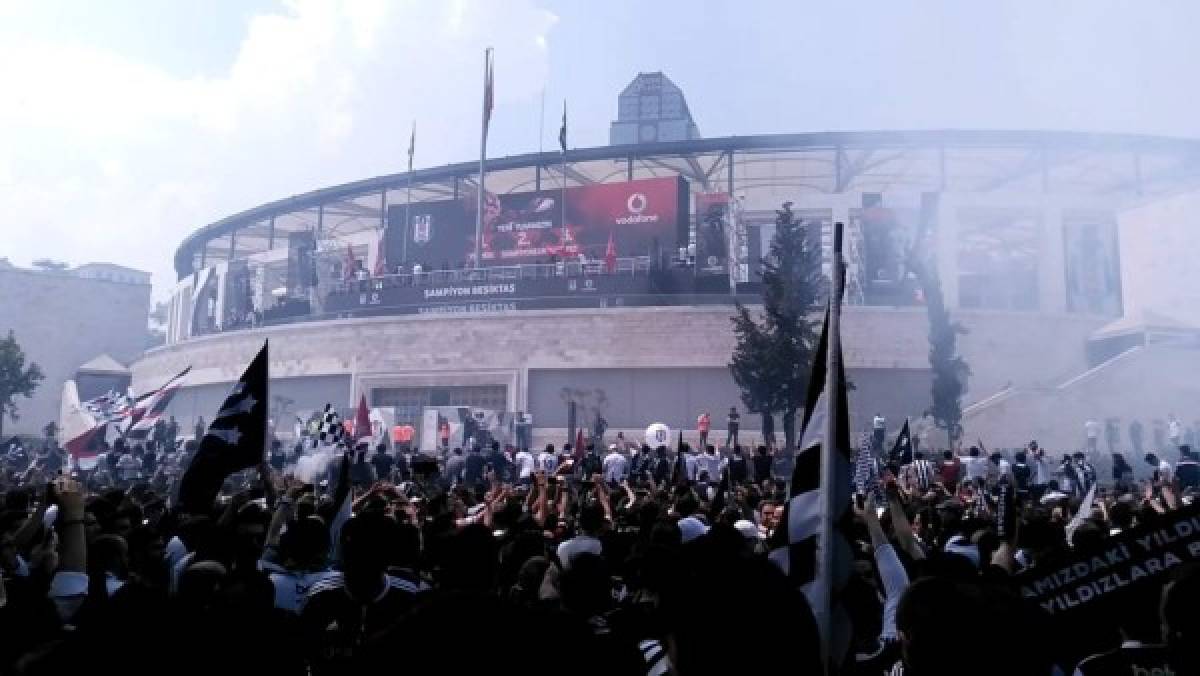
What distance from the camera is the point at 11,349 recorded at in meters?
46.7

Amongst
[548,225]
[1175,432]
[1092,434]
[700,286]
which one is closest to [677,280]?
[700,286]

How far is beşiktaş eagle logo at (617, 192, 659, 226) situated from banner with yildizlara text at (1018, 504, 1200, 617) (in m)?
42.0

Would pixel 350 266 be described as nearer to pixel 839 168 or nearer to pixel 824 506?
pixel 839 168

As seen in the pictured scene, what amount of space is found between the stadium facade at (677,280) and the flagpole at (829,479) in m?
34.2

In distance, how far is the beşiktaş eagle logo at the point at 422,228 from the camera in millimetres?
49000

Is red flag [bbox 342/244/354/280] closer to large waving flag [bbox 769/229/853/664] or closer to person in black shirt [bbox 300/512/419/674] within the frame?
person in black shirt [bbox 300/512/419/674]

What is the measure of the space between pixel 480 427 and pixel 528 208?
16969 mm

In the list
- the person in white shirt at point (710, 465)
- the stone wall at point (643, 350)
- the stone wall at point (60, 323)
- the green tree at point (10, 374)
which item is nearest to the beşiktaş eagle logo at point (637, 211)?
the stone wall at point (643, 350)

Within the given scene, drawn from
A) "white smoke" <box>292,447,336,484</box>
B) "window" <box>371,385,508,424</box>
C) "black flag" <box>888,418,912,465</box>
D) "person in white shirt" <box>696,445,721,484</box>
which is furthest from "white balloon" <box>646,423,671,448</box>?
"black flag" <box>888,418,912,465</box>

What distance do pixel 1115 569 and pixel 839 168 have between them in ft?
151

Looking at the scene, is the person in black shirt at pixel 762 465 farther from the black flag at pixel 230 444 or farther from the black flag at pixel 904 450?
the black flag at pixel 230 444

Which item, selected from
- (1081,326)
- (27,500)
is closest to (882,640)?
(27,500)

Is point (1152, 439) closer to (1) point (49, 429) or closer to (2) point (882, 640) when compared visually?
(2) point (882, 640)

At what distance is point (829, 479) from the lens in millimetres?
3924
